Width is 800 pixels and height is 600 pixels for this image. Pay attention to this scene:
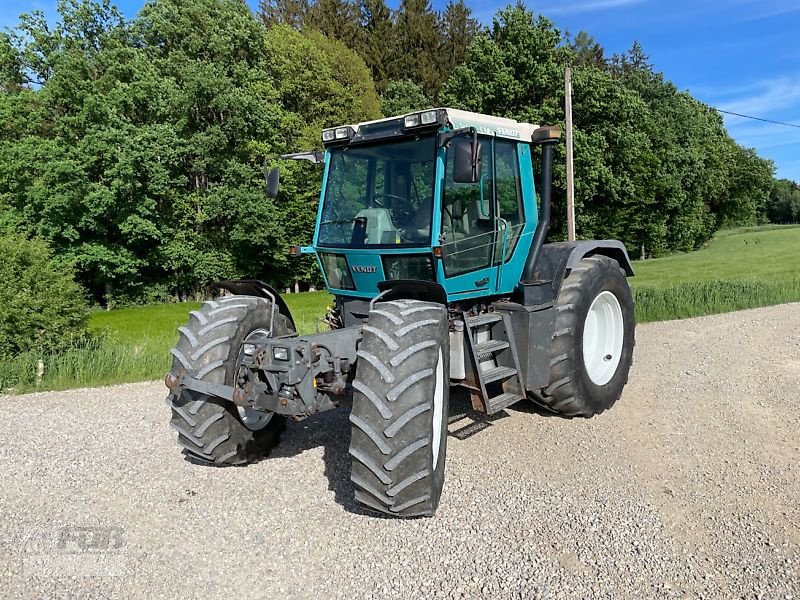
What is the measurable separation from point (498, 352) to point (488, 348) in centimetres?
22

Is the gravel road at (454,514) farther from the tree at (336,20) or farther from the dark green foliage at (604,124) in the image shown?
the tree at (336,20)

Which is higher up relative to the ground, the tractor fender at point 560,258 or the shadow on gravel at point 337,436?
the tractor fender at point 560,258

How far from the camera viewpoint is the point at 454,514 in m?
4.31

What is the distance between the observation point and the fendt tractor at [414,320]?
3.89 meters

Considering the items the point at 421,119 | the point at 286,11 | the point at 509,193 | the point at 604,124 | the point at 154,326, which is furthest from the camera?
the point at 286,11

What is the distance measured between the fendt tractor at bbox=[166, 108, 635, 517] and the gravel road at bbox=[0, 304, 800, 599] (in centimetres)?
35

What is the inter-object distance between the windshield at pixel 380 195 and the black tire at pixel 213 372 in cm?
104

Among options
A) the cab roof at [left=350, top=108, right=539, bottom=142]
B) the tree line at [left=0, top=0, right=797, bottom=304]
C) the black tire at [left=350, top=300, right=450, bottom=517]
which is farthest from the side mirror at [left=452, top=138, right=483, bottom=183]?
the tree line at [left=0, top=0, right=797, bottom=304]

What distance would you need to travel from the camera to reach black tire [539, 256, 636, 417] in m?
5.78

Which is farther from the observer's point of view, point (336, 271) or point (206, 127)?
point (206, 127)

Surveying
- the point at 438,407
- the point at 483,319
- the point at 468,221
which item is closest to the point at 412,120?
the point at 468,221

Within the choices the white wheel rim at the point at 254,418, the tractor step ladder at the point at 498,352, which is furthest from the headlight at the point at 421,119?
the white wheel rim at the point at 254,418

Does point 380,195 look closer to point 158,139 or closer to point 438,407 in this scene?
point 438,407

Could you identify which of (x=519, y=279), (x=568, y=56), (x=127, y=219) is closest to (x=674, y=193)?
(x=568, y=56)
